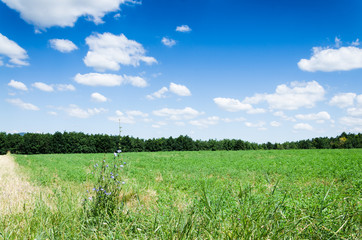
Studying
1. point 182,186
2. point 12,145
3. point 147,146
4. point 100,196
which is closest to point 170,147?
point 147,146

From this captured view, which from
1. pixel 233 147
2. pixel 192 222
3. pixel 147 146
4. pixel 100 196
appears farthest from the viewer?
pixel 233 147

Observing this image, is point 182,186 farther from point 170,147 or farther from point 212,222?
point 170,147

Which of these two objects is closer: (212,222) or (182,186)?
(212,222)

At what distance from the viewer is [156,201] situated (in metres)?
5.63

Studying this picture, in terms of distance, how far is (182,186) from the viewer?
8.22 meters

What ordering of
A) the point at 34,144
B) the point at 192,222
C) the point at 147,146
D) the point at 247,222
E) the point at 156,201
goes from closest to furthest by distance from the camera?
the point at 247,222, the point at 192,222, the point at 156,201, the point at 34,144, the point at 147,146

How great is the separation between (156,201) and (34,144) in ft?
207

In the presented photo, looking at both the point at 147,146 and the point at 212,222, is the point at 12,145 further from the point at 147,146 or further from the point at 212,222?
the point at 212,222

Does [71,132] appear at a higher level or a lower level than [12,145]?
higher

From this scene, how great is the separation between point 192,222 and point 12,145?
69599 mm

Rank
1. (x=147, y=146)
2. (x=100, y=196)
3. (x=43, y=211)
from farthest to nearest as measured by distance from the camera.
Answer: (x=147, y=146), (x=100, y=196), (x=43, y=211)

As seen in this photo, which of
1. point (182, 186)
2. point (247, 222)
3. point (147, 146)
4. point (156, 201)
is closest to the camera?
point (247, 222)

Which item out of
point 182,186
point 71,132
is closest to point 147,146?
point 71,132

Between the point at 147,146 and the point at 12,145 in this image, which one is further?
the point at 147,146
